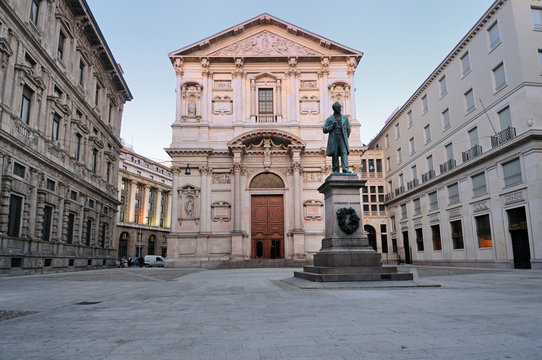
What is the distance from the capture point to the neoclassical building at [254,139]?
3228 cm

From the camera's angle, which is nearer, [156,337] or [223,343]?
[223,343]

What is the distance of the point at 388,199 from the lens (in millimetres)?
46125

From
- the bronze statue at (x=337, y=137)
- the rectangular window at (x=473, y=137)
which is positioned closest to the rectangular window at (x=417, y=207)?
the rectangular window at (x=473, y=137)

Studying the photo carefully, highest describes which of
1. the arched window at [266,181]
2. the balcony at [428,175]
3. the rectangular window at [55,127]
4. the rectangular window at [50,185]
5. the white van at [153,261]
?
the rectangular window at [55,127]

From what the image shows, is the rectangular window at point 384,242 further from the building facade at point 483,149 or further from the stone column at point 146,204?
the stone column at point 146,204

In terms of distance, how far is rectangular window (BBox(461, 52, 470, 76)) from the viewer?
96.9ft

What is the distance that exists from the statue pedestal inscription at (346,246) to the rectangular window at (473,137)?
2054 centimetres

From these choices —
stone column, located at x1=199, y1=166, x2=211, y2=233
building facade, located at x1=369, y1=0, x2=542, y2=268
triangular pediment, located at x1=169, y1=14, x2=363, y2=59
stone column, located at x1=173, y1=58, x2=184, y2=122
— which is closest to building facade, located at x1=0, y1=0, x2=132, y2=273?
stone column, located at x1=173, y1=58, x2=184, y2=122

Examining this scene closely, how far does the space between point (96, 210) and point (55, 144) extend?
9.47 meters

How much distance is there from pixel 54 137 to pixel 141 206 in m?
40.7

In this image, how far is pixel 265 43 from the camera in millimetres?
36406

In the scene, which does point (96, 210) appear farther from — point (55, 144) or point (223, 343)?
point (223, 343)

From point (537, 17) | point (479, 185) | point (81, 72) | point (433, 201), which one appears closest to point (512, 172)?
point (479, 185)

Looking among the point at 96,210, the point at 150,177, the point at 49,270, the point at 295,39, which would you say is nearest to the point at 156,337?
the point at 49,270
